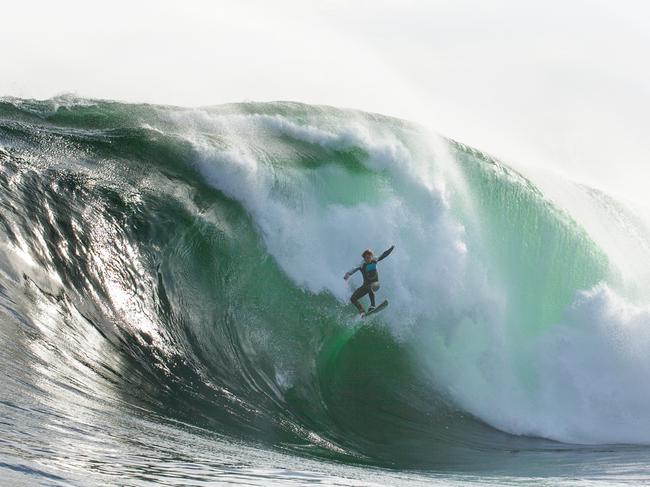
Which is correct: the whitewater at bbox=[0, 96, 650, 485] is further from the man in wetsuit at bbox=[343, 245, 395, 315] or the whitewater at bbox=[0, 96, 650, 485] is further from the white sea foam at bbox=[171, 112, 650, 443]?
the man in wetsuit at bbox=[343, 245, 395, 315]

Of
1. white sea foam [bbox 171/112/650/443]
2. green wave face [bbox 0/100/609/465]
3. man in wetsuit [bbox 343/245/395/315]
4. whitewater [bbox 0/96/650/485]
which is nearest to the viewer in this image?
whitewater [bbox 0/96/650/485]

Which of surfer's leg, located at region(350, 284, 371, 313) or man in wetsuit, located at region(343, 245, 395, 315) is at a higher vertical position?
man in wetsuit, located at region(343, 245, 395, 315)

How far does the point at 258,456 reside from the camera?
7.54 metres

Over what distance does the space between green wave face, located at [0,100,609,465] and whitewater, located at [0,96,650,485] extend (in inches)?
1.4

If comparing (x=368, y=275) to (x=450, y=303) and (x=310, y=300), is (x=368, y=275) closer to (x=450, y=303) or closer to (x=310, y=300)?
(x=310, y=300)

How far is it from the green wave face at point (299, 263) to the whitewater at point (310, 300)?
0.12 ft

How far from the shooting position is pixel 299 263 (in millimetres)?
12617

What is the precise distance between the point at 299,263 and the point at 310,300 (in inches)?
26.5

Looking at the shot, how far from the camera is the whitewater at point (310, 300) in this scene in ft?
27.7

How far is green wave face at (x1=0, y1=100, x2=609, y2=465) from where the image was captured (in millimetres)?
9945

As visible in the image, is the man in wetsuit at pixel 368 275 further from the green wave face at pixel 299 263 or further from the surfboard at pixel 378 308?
the green wave face at pixel 299 263

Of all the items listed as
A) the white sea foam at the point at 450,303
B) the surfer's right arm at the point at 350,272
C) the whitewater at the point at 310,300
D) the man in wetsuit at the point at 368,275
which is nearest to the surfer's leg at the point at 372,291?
the man in wetsuit at the point at 368,275

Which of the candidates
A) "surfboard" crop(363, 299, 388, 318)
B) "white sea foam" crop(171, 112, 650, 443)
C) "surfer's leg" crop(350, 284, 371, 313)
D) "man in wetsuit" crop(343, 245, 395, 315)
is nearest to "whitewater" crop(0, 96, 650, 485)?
"white sea foam" crop(171, 112, 650, 443)

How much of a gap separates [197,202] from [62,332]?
460cm
